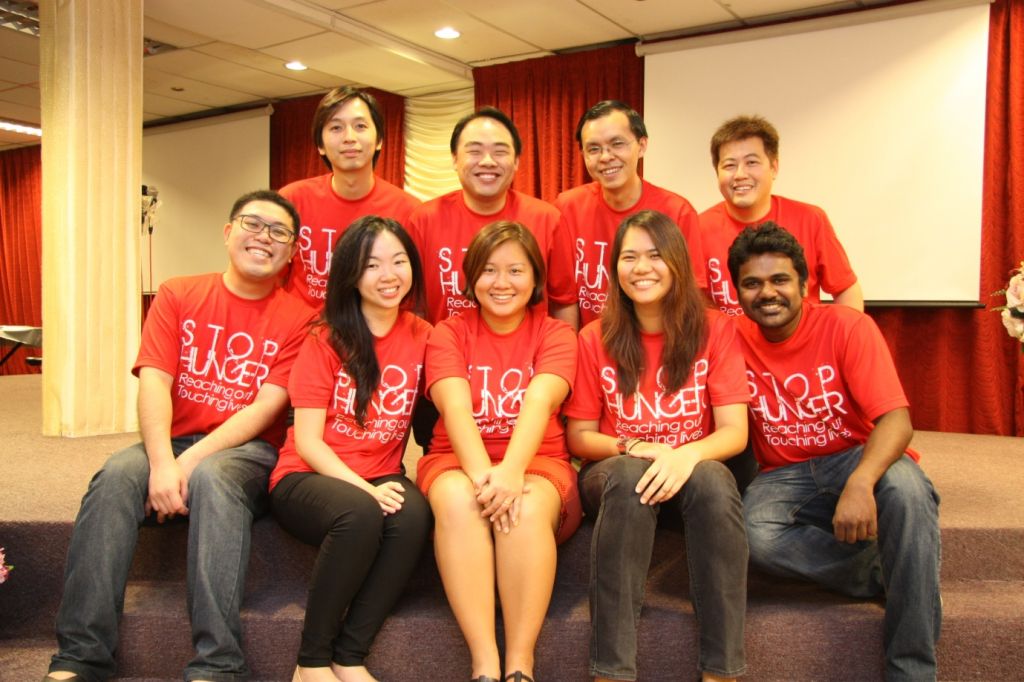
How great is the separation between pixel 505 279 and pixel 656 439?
0.56m

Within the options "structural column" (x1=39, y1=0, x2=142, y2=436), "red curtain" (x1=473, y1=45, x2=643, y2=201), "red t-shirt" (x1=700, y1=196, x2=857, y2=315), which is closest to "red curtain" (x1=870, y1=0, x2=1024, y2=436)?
"red curtain" (x1=473, y1=45, x2=643, y2=201)

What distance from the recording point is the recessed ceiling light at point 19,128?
26.3 feet

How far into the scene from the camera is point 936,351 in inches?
190

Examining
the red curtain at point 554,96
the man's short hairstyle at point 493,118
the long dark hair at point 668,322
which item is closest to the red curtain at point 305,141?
the red curtain at point 554,96

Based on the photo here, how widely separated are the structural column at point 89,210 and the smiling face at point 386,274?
2.71m

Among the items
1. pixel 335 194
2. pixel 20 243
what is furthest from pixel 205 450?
pixel 20 243

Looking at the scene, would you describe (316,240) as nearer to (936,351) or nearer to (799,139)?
(799,139)

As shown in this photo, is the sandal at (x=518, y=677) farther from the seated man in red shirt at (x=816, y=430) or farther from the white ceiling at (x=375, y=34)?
the white ceiling at (x=375, y=34)

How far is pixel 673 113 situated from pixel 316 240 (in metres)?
3.40

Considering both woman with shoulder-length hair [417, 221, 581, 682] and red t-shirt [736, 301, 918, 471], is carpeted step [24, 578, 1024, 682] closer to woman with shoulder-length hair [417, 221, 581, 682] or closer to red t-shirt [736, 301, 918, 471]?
woman with shoulder-length hair [417, 221, 581, 682]

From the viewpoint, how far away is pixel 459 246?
253cm

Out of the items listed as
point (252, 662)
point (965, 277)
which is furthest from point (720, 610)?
point (965, 277)

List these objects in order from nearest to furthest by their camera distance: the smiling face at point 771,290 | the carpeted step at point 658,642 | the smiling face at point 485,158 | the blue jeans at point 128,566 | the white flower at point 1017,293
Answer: the blue jeans at point 128,566 < the carpeted step at point 658,642 < the smiling face at point 771,290 < the smiling face at point 485,158 < the white flower at point 1017,293

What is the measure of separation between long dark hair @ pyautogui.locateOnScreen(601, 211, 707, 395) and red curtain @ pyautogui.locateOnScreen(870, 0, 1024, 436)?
10.6 ft
